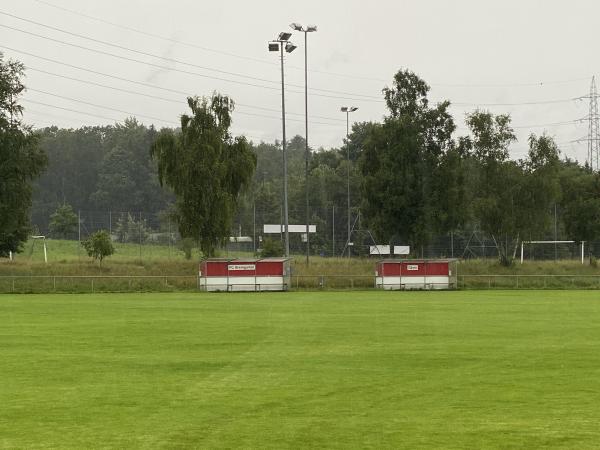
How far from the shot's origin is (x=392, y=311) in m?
40.8

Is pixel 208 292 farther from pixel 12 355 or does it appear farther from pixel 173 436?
pixel 173 436

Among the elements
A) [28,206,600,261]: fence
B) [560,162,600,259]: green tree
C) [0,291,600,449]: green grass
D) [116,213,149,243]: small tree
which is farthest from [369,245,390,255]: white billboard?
[0,291,600,449]: green grass

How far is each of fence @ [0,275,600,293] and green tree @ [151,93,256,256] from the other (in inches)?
488

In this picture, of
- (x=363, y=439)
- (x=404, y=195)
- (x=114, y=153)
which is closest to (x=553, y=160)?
(x=404, y=195)

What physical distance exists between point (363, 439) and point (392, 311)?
2832 centimetres

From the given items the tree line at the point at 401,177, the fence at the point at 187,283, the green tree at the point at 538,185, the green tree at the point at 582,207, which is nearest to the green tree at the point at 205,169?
the tree line at the point at 401,177

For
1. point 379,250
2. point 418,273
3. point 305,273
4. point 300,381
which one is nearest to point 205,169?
point 305,273

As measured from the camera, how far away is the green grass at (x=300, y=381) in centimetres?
1311

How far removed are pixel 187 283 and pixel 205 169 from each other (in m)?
14.3

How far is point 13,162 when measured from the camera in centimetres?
7244

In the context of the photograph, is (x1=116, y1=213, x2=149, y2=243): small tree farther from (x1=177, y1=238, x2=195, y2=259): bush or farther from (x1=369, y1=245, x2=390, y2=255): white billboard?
(x1=369, y1=245, x2=390, y2=255): white billboard

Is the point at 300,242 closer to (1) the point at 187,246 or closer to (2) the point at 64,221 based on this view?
(2) the point at 64,221

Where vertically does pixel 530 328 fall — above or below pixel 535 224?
below

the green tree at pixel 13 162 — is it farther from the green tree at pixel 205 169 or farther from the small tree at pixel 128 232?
the small tree at pixel 128 232
